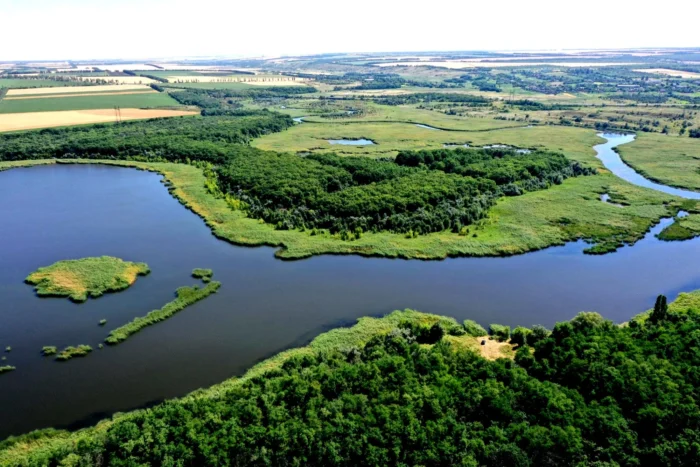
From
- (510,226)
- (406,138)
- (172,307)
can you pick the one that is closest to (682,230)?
(510,226)

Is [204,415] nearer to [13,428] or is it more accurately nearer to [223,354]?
[223,354]

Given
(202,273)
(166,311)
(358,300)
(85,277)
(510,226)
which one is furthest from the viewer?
(510,226)

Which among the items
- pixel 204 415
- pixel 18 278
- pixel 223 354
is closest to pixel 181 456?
pixel 204 415

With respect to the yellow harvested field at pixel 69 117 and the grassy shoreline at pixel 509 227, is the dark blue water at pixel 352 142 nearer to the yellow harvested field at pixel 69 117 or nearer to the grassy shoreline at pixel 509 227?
the grassy shoreline at pixel 509 227

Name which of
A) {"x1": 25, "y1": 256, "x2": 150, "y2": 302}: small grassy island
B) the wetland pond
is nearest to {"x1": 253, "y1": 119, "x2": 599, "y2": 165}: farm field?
the wetland pond

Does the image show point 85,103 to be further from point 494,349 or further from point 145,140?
point 494,349

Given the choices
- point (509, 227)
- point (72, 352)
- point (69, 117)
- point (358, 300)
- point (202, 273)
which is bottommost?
point (72, 352)

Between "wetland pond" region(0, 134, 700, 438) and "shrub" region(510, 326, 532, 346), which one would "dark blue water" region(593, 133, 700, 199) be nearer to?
"wetland pond" region(0, 134, 700, 438)
